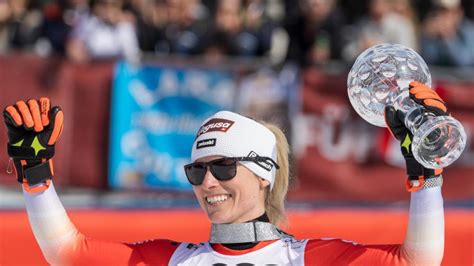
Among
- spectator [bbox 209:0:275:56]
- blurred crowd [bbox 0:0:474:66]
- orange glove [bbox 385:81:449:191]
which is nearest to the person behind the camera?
orange glove [bbox 385:81:449:191]

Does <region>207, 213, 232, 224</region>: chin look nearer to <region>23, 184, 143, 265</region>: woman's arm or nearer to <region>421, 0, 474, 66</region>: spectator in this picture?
<region>23, 184, 143, 265</region>: woman's arm

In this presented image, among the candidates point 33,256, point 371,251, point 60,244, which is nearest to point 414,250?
point 371,251

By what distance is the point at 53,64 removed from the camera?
10055 millimetres

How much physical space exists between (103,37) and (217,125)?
247 inches

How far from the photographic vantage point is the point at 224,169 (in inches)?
161

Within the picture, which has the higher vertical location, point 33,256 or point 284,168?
point 284,168

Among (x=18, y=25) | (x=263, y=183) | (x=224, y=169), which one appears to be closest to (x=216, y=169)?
(x=224, y=169)

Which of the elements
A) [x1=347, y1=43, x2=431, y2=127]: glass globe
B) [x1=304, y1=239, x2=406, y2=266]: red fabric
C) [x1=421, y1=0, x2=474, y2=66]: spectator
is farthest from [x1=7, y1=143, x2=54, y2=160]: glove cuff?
[x1=421, y1=0, x2=474, y2=66]: spectator

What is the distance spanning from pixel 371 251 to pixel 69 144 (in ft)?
21.7

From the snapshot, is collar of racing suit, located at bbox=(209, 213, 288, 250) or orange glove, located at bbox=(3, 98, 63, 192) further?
collar of racing suit, located at bbox=(209, 213, 288, 250)

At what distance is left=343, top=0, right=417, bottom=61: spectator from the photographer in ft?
33.8

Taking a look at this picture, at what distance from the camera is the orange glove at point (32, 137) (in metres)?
3.82

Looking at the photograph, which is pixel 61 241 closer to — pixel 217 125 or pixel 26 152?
pixel 26 152

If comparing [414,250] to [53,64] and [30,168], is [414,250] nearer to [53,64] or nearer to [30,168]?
[30,168]
